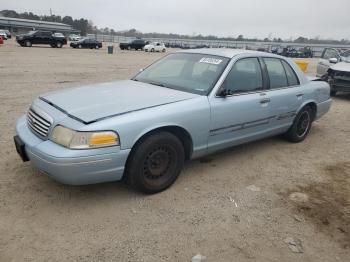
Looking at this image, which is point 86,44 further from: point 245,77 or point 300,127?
point 245,77

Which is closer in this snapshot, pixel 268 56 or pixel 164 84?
pixel 164 84

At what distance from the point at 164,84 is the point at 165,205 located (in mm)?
1644

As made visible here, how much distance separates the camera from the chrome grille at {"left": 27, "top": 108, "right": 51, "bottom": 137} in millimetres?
3320

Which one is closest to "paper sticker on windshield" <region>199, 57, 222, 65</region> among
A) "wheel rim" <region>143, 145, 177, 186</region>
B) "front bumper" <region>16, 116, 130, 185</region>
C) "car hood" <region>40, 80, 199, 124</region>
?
"car hood" <region>40, 80, 199, 124</region>

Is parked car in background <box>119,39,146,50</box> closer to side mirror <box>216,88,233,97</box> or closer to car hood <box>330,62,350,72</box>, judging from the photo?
car hood <box>330,62,350,72</box>

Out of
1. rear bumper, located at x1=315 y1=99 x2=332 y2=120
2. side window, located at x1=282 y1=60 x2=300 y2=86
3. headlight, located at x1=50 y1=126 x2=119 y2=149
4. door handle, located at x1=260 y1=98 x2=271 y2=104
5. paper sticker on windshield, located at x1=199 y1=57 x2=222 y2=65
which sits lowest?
A: rear bumper, located at x1=315 y1=99 x2=332 y2=120

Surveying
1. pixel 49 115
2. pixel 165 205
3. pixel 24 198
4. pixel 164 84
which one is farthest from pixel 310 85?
pixel 24 198

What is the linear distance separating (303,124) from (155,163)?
10.6 ft

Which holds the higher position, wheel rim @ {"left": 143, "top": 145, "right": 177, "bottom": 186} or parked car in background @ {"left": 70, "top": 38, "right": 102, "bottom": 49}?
wheel rim @ {"left": 143, "top": 145, "right": 177, "bottom": 186}

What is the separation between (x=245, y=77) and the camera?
446 cm

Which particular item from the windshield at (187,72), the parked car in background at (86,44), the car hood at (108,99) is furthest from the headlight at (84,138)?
the parked car in background at (86,44)

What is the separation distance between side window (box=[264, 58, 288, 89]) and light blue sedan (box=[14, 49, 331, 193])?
0.06 feet

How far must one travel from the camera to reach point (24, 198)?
342cm

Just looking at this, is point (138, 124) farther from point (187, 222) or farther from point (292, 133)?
point (292, 133)
